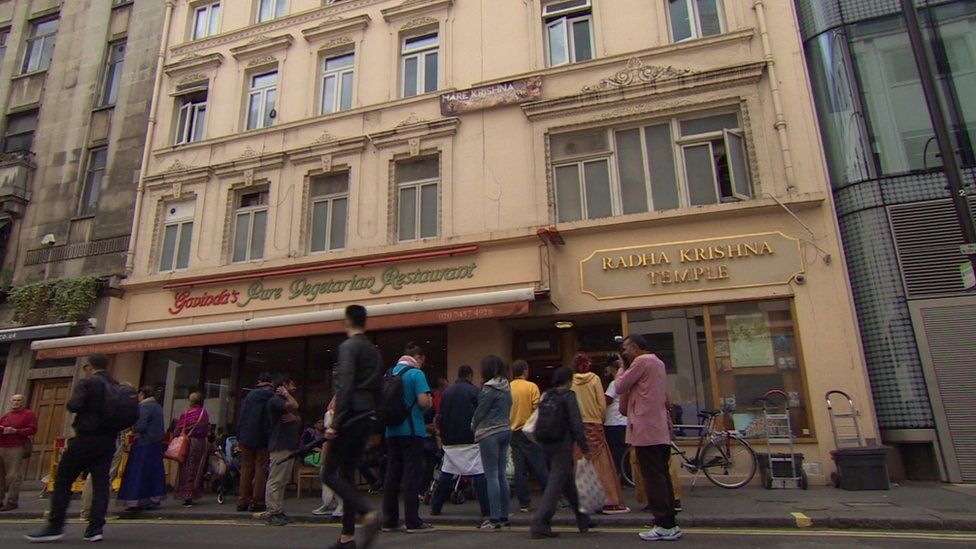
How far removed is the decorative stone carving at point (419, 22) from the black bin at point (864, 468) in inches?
462

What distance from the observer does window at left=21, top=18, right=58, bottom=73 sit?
18.3 m

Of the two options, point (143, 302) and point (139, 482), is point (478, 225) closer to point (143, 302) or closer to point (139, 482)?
point (139, 482)

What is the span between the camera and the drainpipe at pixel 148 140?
14.5 m

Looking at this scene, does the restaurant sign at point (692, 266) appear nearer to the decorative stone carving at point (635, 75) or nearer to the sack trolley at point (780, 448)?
the sack trolley at point (780, 448)

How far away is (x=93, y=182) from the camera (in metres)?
16.3

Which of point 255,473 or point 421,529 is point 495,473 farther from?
point 255,473

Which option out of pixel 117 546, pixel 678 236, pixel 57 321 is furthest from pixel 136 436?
pixel 678 236

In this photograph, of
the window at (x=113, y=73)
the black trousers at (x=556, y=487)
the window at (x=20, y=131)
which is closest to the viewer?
the black trousers at (x=556, y=487)

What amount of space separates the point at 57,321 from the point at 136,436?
7922mm

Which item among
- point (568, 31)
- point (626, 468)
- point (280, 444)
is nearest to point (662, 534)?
point (626, 468)

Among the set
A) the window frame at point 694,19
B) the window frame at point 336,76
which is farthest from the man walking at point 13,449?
the window frame at point 694,19

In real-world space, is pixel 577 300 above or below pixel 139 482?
above

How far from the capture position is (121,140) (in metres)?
16.0

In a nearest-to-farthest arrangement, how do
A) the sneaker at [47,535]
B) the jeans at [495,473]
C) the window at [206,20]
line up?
the sneaker at [47,535], the jeans at [495,473], the window at [206,20]
